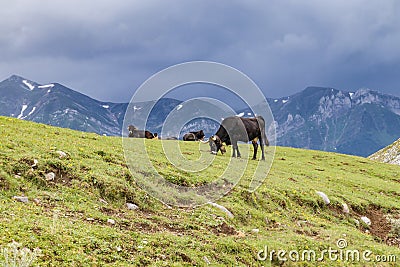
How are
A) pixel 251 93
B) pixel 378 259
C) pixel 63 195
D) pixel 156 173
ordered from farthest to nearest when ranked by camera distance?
pixel 156 173 < pixel 251 93 < pixel 378 259 < pixel 63 195

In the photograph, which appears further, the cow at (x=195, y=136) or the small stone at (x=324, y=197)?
the cow at (x=195, y=136)

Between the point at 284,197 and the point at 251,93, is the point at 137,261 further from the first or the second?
the point at 284,197

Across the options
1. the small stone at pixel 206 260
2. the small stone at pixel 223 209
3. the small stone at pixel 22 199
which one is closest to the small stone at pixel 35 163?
the small stone at pixel 22 199

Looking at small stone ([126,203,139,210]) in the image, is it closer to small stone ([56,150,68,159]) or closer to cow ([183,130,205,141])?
small stone ([56,150,68,159])

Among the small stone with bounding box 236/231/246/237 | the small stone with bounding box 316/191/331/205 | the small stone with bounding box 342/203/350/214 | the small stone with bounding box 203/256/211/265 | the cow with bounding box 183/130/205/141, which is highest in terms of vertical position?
the cow with bounding box 183/130/205/141

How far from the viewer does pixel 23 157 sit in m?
14.8

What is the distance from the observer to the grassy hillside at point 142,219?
9.88 meters

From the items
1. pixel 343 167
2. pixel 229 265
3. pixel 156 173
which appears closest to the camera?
pixel 229 265

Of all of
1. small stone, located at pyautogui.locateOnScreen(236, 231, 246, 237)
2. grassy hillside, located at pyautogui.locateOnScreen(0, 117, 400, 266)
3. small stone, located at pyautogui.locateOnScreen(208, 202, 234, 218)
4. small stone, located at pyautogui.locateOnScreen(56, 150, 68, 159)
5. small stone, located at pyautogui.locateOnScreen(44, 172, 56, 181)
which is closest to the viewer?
grassy hillside, located at pyautogui.locateOnScreen(0, 117, 400, 266)

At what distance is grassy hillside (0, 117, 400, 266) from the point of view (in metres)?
9.88

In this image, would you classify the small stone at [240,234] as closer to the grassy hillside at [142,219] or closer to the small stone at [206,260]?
the grassy hillside at [142,219]

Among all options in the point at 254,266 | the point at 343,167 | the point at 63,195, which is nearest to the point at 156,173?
the point at 63,195

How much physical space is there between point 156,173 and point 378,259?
32.5 feet

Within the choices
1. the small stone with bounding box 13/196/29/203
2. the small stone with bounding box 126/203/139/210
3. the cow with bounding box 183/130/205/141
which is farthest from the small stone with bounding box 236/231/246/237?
the cow with bounding box 183/130/205/141
